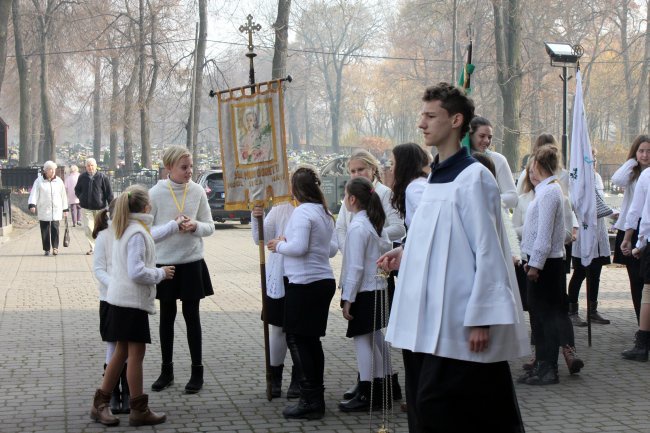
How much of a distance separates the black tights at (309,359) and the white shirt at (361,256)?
0.38m

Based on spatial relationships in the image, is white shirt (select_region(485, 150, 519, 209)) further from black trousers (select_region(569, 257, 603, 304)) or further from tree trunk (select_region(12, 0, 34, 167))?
tree trunk (select_region(12, 0, 34, 167))

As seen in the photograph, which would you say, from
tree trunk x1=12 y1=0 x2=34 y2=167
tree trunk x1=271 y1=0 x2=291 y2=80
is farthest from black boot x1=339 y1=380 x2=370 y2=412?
tree trunk x1=12 y1=0 x2=34 y2=167

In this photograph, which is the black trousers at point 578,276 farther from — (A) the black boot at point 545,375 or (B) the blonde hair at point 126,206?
(B) the blonde hair at point 126,206

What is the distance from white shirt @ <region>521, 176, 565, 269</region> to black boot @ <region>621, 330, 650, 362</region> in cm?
142

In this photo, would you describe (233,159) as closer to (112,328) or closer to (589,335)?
(112,328)

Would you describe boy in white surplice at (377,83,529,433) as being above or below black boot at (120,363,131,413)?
above

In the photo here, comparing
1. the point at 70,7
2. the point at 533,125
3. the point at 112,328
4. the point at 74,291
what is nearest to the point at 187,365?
the point at 112,328

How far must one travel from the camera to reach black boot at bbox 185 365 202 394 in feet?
23.3

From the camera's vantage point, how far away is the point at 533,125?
53.3 meters

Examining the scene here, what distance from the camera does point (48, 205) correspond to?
18453 mm

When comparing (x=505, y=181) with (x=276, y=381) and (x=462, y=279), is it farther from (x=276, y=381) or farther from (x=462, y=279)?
(x=462, y=279)

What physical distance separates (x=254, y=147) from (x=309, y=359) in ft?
5.85

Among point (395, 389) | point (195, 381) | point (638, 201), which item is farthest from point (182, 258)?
point (638, 201)

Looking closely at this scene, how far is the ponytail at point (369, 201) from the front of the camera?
649 centimetres
